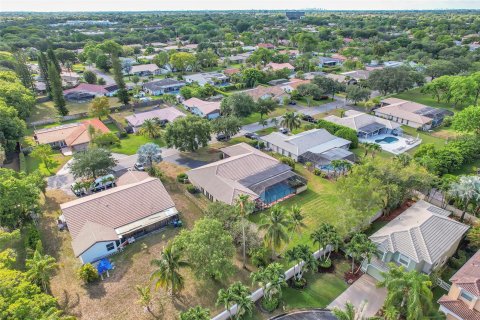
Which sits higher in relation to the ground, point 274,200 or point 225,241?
point 225,241

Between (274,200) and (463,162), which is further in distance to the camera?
(463,162)

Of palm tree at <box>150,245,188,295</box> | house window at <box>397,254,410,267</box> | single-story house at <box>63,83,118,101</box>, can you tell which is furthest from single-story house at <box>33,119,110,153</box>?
house window at <box>397,254,410,267</box>

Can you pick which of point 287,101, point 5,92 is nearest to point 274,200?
point 287,101

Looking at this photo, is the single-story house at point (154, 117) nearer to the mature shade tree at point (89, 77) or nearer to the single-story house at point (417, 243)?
the mature shade tree at point (89, 77)

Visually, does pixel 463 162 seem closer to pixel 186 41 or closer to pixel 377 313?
pixel 377 313

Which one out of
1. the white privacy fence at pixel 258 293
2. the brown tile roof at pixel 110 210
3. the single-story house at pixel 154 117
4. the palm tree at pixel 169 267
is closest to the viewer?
the white privacy fence at pixel 258 293

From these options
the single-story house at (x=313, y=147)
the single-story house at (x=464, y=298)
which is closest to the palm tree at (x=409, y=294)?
the single-story house at (x=464, y=298)
